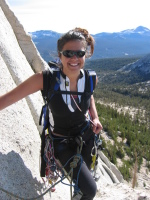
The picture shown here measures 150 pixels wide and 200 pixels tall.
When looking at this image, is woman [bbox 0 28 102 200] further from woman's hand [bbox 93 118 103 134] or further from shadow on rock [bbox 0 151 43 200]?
shadow on rock [bbox 0 151 43 200]

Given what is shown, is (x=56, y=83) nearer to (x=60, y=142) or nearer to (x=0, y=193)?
(x=60, y=142)

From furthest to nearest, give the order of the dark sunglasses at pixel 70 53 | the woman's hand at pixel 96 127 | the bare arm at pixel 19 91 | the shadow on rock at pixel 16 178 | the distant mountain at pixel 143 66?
the distant mountain at pixel 143 66 → the woman's hand at pixel 96 127 → the shadow on rock at pixel 16 178 → the dark sunglasses at pixel 70 53 → the bare arm at pixel 19 91

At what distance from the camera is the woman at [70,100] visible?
3089mm

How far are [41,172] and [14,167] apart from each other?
0.45 metres

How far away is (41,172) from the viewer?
3.74 m

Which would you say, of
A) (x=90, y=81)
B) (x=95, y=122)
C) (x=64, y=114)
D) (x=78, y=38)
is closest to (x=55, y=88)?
(x=64, y=114)

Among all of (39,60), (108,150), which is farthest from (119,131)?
(39,60)

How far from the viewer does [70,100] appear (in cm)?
331

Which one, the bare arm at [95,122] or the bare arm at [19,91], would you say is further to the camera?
the bare arm at [95,122]

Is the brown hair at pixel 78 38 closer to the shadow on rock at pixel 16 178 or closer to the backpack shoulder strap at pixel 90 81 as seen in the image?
the backpack shoulder strap at pixel 90 81

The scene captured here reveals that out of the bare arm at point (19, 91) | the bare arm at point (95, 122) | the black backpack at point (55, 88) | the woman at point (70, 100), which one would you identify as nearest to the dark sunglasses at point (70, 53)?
the woman at point (70, 100)

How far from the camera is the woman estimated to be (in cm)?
309

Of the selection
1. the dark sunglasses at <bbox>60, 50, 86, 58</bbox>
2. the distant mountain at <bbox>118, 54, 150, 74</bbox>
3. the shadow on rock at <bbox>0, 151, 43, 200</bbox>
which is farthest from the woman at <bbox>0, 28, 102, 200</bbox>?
the distant mountain at <bbox>118, 54, 150, 74</bbox>

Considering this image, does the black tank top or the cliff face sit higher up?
the black tank top
